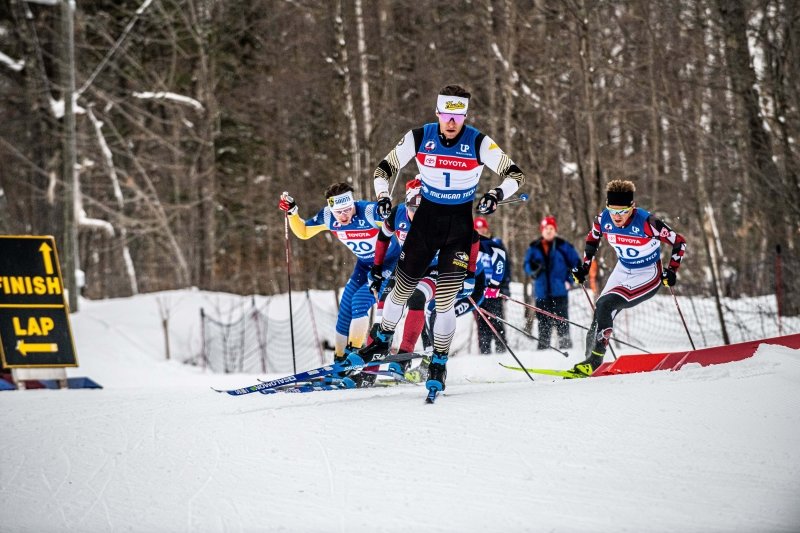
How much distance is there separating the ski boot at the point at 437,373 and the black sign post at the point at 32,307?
4.94 m

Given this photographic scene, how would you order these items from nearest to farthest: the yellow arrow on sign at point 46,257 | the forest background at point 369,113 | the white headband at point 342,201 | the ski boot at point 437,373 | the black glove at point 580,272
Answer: the ski boot at point 437,373 < the white headband at point 342,201 < the black glove at point 580,272 < the yellow arrow on sign at point 46,257 < the forest background at point 369,113

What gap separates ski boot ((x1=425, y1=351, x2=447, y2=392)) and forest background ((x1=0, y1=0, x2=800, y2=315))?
6583 millimetres

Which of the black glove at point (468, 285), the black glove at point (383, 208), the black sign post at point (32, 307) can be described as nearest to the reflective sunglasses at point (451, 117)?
the black glove at point (383, 208)

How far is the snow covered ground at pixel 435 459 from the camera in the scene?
3850mm

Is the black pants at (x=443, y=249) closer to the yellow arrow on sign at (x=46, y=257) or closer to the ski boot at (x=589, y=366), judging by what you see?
the ski boot at (x=589, y=366)

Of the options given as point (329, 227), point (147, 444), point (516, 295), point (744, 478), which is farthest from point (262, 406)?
point (516, 295)

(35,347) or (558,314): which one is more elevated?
(35,347)

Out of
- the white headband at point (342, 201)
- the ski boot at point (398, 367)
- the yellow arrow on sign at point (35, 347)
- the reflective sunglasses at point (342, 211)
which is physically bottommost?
the ski boot at point (398, 367)

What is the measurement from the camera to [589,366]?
7.36 m

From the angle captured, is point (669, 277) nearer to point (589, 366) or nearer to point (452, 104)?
point (589, 366)

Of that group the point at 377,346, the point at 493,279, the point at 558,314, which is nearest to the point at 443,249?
the point at 377,346

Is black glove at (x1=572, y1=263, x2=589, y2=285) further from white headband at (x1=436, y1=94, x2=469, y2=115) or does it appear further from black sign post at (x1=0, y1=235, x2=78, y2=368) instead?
black sign post at (x1=0, y1=235, x2=78, y2=368)

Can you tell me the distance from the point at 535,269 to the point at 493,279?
1.36 meters

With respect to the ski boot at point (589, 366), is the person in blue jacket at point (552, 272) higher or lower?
higher
